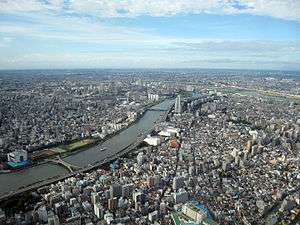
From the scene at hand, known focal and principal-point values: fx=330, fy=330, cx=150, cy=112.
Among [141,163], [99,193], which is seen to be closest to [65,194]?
[99,193]

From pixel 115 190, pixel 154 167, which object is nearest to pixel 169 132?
pixel 154 167

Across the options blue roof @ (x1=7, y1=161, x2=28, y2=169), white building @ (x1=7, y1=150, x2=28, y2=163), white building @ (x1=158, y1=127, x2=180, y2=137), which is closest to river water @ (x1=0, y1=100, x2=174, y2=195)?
blue roof @ (x1=7, y1=161, x2=28, y2=169)

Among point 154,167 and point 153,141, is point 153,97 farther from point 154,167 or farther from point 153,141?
point 154,167

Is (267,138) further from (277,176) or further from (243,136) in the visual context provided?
(277,176)

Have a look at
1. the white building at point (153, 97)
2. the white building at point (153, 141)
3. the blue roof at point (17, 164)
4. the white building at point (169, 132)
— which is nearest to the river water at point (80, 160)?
the blue roof at point (17, 164)

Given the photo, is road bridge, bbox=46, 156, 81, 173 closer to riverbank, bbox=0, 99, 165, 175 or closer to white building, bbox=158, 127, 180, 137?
riverbank, bbox=0, 99, 165, 175
